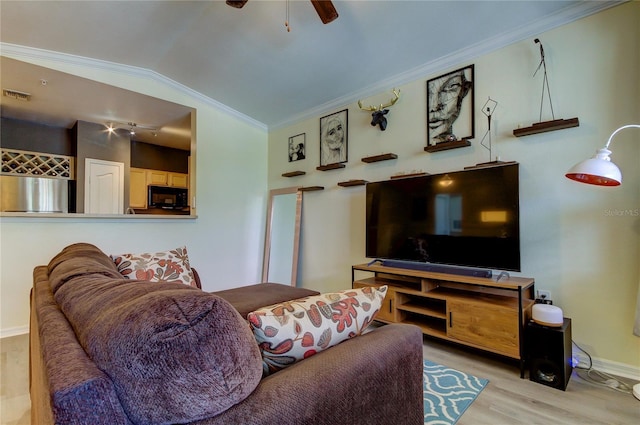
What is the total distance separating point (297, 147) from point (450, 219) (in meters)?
2.53

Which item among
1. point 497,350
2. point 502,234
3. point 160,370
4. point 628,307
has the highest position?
point 502,234

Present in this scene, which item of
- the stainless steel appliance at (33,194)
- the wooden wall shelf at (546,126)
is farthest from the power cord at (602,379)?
the stainless steel appliance at (33,194)

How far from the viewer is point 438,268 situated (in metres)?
2.63

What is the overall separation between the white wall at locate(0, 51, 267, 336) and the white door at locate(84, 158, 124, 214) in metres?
1.81

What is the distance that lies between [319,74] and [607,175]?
8.73ft

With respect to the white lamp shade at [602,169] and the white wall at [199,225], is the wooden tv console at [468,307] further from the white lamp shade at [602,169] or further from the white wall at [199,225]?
the white wall at [199,225]

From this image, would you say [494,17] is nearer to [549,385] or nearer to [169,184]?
[549,385]

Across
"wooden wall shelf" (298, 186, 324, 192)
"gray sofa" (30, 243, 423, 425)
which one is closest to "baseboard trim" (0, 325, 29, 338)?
"gray sofa" (30, 243, 423, 425)

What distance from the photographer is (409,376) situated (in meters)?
1.09

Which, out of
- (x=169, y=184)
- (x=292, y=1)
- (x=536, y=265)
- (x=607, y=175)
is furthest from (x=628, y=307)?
(x=169, y=184)

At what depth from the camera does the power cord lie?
1.87m

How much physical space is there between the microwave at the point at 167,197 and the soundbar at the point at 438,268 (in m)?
4.36

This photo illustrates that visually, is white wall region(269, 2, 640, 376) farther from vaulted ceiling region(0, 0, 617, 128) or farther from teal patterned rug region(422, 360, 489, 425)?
teal patterned rug region(422, 360, 489, 425)

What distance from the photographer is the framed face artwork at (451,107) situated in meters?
2.72
